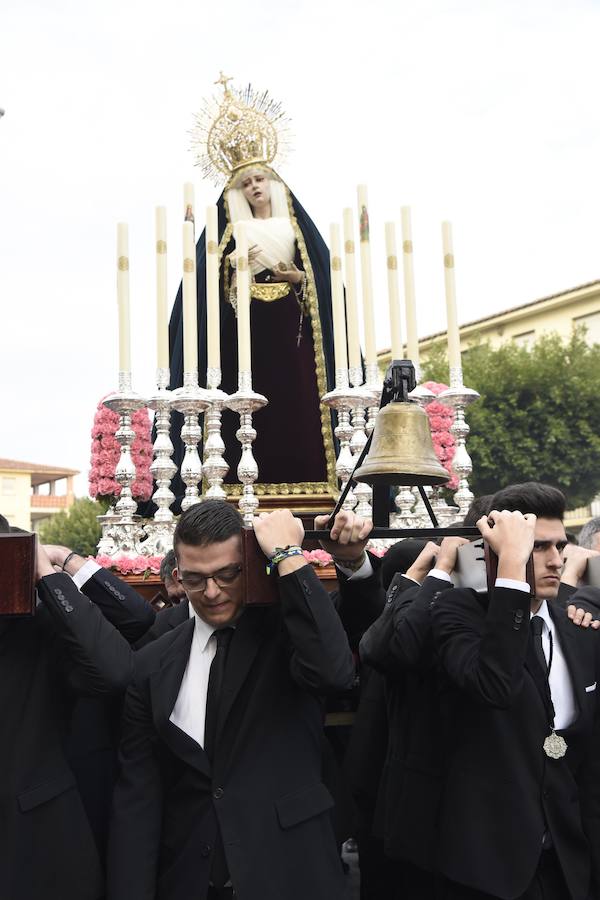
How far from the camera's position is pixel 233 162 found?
676 centimetres

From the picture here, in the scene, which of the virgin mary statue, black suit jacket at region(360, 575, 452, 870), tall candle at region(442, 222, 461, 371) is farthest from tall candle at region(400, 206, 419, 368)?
black suit jacket at region(360, 575, 452, 870)

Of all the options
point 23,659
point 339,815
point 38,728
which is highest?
point 23,659

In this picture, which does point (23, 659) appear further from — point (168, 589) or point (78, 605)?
point (168, 589)

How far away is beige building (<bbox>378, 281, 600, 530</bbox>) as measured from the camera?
101 feet

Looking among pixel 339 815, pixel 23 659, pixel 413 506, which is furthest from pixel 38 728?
pixel 413 506

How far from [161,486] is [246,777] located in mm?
2726

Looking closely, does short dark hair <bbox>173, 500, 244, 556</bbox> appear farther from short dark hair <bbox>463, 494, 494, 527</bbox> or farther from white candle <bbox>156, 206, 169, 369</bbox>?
white candle <bbox>156, 206, 169, 369</bbox>

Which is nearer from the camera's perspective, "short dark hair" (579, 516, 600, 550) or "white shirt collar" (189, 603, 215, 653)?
"white shirt collar" (189, 603, 215, 653)

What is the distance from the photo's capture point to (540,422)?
22984 millimetres

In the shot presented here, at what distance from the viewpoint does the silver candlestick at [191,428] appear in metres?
4.97

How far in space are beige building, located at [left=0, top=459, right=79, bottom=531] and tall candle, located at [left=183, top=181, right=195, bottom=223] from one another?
48.4m

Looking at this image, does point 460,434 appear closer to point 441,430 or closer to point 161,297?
point 441,430

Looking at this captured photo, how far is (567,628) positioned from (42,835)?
161 centimetres

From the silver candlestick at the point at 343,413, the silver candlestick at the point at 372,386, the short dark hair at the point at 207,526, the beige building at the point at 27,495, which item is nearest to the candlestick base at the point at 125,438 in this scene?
the silver candlestick at the point at 343,413
